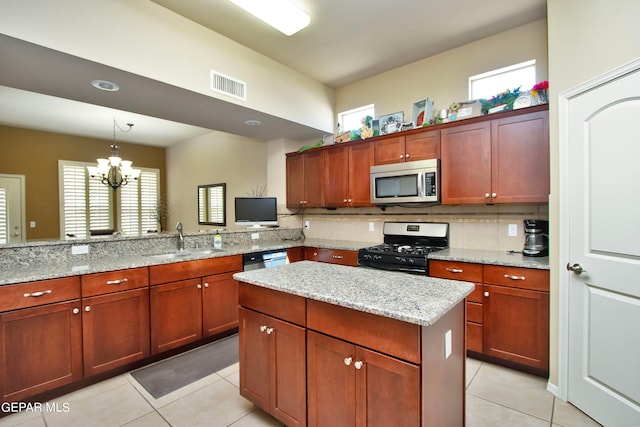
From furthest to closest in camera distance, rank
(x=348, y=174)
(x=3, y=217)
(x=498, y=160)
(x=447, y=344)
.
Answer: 1. (x=3, y=217)
2. (x=348, y=174)
3. (x=498, y=160)
4. (x=447, y=344)

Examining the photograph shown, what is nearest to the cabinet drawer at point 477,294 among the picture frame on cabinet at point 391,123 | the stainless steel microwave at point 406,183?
the stainless steel microwave at point 406,183

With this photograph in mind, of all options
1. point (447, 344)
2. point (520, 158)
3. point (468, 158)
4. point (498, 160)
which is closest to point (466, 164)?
point (468, 158)

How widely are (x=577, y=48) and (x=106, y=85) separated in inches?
137

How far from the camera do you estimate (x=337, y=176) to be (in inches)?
154

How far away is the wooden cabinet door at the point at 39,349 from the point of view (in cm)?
195

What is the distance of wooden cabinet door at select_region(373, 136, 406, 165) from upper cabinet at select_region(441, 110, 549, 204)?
0.45 m

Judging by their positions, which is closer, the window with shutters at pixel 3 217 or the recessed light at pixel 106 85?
the recessed light at pixel 106 85

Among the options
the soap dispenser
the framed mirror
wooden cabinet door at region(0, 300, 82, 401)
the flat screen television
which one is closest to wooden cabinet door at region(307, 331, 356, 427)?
wooden cabinet door at region(0, 300, 82, 401)

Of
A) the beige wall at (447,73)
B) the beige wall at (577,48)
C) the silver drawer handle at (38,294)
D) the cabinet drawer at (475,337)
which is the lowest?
the cabinet drawer at (475,337)

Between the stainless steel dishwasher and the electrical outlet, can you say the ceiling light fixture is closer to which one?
the stainless steel dishwasher

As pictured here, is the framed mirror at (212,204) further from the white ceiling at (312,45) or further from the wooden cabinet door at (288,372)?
the wooden cabinet door at (288,372)

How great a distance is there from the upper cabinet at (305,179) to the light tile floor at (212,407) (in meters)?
2.43

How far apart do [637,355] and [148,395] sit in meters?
3.07

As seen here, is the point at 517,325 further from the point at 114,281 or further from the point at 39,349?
the point at 39,349
